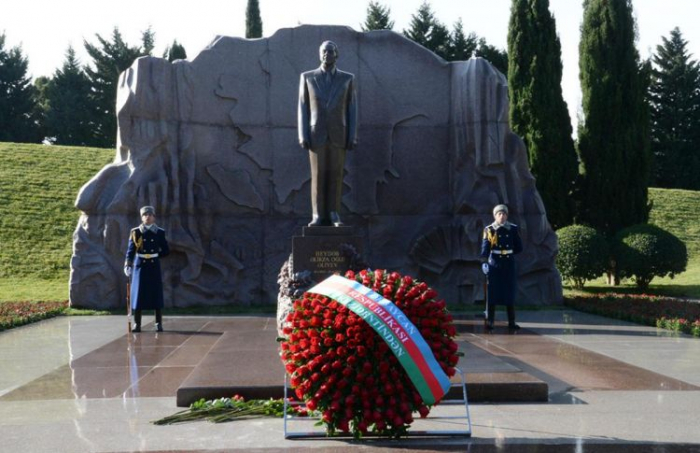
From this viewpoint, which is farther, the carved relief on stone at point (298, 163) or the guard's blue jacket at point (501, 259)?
the carved relief on stone at point (298, 163)

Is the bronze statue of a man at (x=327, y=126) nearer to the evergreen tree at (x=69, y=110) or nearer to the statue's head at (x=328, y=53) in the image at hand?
the statue's head at (x=328, y=53)

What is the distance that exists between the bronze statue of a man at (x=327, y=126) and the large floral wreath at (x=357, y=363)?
488cm

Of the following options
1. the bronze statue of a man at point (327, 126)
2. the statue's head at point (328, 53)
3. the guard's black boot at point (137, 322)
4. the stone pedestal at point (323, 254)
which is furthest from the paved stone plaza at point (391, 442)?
the statue's head at point (328, 53)

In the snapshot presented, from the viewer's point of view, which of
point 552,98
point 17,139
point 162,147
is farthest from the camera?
point 17,139

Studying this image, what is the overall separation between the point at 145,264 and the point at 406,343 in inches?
248

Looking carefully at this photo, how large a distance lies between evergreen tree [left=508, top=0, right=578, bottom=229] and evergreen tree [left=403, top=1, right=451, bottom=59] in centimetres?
1738

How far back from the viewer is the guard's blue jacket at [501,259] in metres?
9.70

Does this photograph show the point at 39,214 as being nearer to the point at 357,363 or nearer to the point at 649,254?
the point at 649,254

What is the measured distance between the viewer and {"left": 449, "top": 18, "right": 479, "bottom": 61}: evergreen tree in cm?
3647

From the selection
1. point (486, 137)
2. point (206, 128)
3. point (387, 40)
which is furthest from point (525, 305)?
point (206, 128)

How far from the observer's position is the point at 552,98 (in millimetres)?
19359

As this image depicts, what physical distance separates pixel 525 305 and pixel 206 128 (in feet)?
20.9

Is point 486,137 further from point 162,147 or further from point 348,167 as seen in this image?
point 162,147

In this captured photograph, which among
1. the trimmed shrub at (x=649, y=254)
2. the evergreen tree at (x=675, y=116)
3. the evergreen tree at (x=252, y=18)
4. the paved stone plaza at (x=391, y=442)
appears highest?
the evergreen tree at (x=252, y=18)
